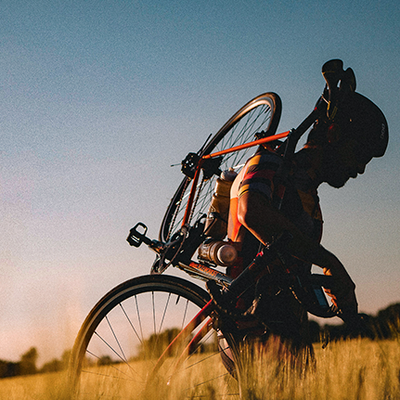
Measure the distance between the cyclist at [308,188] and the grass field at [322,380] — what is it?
0.28m

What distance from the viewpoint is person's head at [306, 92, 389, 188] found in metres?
2.58

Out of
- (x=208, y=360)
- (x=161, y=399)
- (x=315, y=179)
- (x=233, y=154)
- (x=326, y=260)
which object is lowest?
(x=161, y=399)

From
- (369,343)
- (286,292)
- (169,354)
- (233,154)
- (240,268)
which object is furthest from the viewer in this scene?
(233,154)

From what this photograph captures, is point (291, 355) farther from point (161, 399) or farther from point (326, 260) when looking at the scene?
point (161, 399)

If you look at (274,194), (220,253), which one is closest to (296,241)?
(274,194)

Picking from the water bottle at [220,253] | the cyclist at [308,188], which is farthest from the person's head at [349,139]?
the water bottle at [220,253]

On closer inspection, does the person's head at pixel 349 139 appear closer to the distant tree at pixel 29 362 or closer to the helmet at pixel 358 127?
the helmet at pixel 358 127

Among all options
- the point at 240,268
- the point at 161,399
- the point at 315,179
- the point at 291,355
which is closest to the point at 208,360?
the point at 161,399

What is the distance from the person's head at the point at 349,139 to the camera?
258 cm

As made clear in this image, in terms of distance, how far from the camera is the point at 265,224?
2.10 metres

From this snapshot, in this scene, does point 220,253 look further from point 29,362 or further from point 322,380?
point 29,362

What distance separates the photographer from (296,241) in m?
2.09

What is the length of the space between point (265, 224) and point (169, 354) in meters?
1.02

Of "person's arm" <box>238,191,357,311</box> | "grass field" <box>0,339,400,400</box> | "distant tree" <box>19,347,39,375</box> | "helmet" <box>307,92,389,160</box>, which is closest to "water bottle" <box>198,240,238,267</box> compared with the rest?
"person's arm" <box>238,191,357,311</box>
